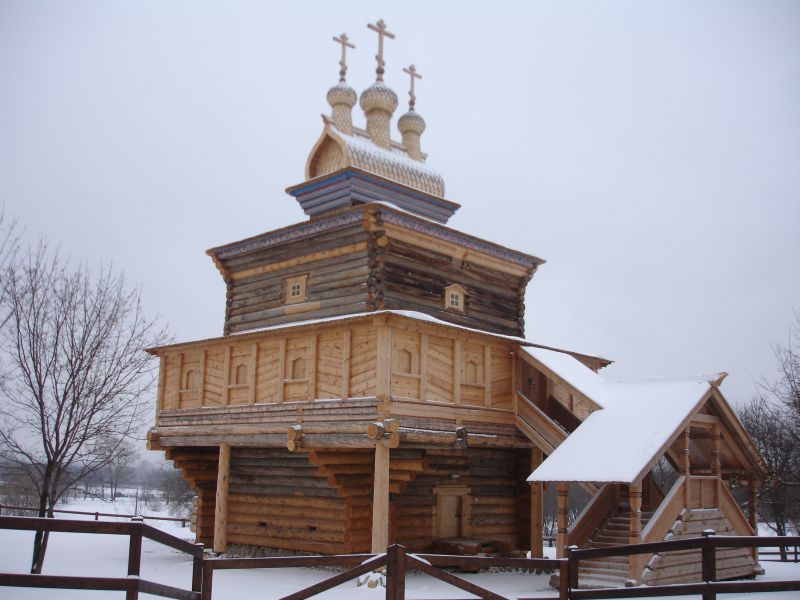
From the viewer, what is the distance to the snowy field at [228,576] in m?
15.0

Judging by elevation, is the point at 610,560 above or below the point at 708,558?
below

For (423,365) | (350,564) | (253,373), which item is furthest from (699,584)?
(253,373)

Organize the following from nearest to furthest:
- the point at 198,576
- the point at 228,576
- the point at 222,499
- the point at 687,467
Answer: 1. the point at 198,576
2. the point at 687,467
3. the point at 228,576
4. the point at 222,499

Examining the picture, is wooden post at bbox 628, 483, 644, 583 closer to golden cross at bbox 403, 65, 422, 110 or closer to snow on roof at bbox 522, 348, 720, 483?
snow on roof at bbox 522, 348, 720, 483

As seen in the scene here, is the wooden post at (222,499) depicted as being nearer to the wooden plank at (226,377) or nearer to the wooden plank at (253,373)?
the wooden plank at (226,377)

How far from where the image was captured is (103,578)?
662cm

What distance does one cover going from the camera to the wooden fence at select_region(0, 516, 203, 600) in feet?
20.6

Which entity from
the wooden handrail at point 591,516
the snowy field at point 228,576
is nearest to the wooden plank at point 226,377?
the snowy field at point 228,576

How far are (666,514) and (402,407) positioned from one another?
594 cm

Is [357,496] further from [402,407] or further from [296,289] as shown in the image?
[296,289]

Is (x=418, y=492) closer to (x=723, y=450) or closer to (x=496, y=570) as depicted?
(x=496, y=570)

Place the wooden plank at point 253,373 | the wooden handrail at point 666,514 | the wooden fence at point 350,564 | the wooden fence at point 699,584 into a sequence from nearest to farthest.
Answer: the wooden fence at point 350,564, the wooden fence at point 699,584, the wooden handrail at point 666,514, the wooden plank at point 253,373

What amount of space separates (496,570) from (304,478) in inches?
216

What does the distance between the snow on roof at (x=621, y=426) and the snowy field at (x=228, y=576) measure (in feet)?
9.01
